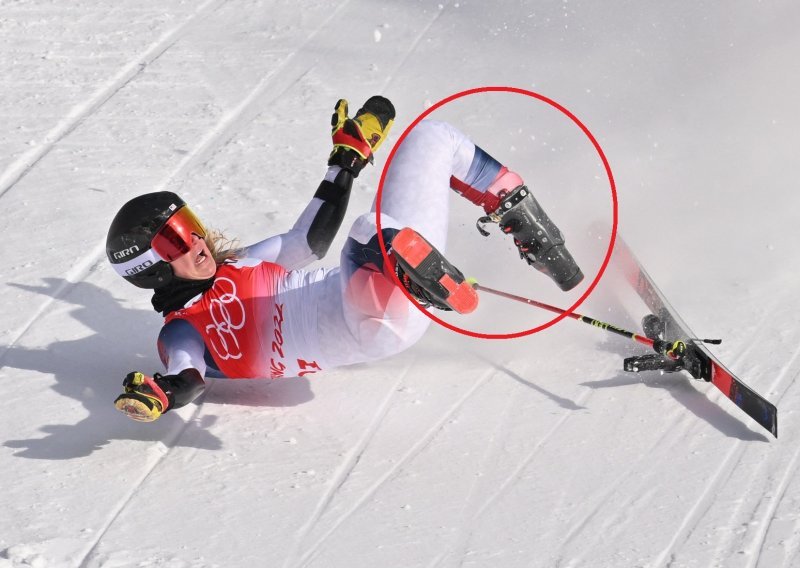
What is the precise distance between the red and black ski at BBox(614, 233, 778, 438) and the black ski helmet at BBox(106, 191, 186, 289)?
1.94 metres

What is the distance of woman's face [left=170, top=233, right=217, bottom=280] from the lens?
4469mm

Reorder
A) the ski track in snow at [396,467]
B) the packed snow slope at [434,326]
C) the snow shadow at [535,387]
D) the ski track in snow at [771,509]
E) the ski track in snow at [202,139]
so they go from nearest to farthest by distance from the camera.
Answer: the ski track in snow at [771,509], the ski track in snow at [396,467], the packed snow slope at [434,326], the snow shadow at [535,387], the ski track in snow at [202,139]

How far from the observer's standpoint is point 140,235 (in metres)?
4.38

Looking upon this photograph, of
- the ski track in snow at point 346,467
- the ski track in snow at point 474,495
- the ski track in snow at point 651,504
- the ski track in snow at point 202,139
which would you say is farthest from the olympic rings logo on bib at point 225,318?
the ski track in snow at point 651,504

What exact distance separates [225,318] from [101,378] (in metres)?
0.76

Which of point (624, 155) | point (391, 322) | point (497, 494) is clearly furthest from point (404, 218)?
point (624, 155)

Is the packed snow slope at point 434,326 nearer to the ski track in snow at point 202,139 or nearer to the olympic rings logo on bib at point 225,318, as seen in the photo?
the ski track in snow at point 202,139

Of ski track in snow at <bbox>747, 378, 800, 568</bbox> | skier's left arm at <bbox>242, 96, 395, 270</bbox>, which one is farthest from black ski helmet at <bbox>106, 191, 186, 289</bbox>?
ski track in snow at <bbox>747, 378, 800, 568</bbox>

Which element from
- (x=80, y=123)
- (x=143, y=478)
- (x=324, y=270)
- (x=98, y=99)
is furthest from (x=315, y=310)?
(x=98, y=99)

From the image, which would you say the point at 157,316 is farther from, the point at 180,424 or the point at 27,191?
the point at 27,191

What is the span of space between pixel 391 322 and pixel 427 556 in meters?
1.00

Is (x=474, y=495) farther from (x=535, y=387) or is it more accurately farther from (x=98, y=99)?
(x=98, y=99)

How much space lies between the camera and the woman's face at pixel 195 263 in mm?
4469

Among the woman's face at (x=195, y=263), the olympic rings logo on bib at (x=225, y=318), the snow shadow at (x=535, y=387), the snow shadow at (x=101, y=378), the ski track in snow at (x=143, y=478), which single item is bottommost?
the ski track in snow at (x=143, y=478)
